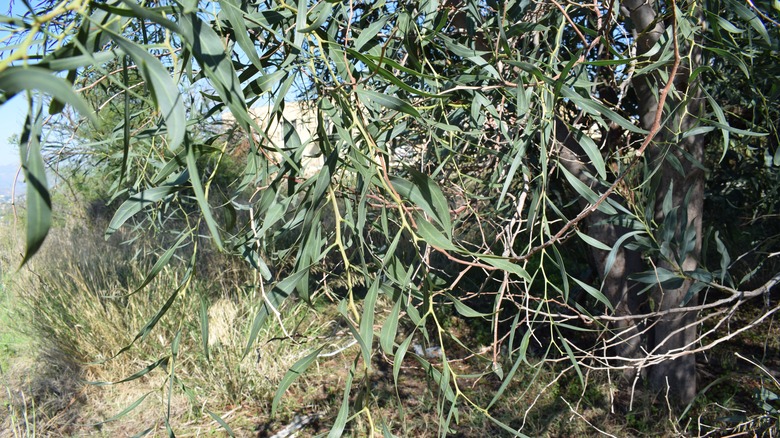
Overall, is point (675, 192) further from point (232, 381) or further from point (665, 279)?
point (232, 381)

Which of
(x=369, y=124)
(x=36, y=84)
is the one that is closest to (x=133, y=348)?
(x=369, y=124)

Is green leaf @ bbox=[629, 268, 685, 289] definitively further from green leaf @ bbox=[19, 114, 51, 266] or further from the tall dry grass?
the tall dry grass

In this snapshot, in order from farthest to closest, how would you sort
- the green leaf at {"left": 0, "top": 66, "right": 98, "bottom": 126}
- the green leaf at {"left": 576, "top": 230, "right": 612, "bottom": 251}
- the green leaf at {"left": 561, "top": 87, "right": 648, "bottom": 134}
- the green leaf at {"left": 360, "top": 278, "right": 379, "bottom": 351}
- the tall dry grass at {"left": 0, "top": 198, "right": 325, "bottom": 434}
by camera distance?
the tall dry grass at {"left": 0, "top": 198, "right": 325, "bottom": 434} < the green leaf at {"left": 576, "top": 230, "right": 612, "bottom": 251} < the green leaf at {"left": 561, "top": 87, "right": 648, "bottom": 134} < the green leaf at {"left": 360, "top": 278, "right": 379, "bottom": 351} < the green leaf at {"left": 0, "top": 66, "right": 98, "bottom": 126}

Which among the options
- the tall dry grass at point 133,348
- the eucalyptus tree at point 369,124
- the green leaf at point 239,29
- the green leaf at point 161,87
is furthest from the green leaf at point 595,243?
the tall dry grass at point 133,348

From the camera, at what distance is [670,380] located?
2273 millimetres

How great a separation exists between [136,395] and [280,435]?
3.03 feet

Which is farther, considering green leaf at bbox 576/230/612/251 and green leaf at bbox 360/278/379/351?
green leaf at bbox 576/230/612/251

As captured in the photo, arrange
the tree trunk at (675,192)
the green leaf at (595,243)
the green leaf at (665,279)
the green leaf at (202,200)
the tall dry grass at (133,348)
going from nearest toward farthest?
the green leaf at (202,200), the green leaf at (595,243), the green leaf at (665,279), the tree trunk at (675,192), the tall dry grass at (133,348)

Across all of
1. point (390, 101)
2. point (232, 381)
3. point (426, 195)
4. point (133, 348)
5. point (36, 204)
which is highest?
point (36, 204)

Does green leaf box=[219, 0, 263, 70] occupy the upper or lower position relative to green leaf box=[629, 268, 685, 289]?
upper

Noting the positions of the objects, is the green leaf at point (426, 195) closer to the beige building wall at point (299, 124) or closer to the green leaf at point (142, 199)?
the beige building wall at point (299, 124)

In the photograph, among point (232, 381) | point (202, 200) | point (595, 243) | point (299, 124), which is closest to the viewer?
point (202, 200)

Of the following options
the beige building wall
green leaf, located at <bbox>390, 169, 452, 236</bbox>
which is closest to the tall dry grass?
the beige building wall

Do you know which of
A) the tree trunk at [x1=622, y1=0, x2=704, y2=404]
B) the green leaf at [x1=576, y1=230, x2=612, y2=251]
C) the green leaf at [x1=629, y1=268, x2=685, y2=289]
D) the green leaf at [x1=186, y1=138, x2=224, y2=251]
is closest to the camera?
Result: the green leaf at [x1=186, y1=138, x2=224, y2=251]
